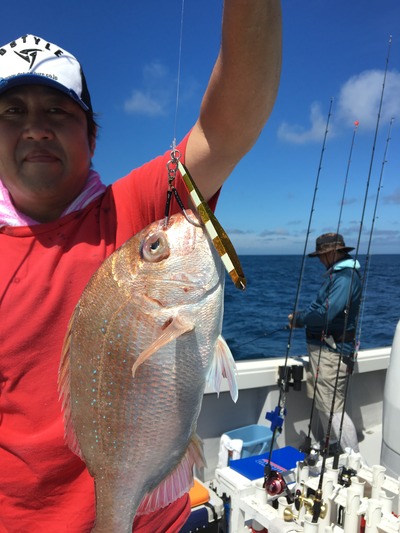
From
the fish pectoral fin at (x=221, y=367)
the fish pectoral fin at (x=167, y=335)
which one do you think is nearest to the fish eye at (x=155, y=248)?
the fish pectoral fin at (x=167, y=335)

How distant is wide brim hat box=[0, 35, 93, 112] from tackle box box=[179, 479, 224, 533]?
249 cm

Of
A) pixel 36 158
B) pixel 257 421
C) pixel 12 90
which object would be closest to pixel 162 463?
pixel 36 158

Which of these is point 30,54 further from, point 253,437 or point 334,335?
point 334,335

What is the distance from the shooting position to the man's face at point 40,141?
156 cm

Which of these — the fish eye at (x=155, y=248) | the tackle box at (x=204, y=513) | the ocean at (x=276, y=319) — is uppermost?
the fish eye at (x=155, y=248)

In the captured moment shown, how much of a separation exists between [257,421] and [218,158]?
4.32 m

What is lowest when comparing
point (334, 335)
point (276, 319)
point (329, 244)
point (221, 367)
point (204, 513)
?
point (276, 319)

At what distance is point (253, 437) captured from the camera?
16.0ft

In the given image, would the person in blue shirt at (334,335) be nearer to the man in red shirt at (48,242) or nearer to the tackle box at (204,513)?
the tackle box at (204,513)

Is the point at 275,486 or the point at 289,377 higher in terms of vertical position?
the point at 289,377

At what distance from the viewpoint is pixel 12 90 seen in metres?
1.56

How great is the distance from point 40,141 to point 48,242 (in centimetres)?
35

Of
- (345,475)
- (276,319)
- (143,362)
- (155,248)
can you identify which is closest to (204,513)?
(345,475)

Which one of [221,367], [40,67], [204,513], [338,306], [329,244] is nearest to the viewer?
[221,367]
